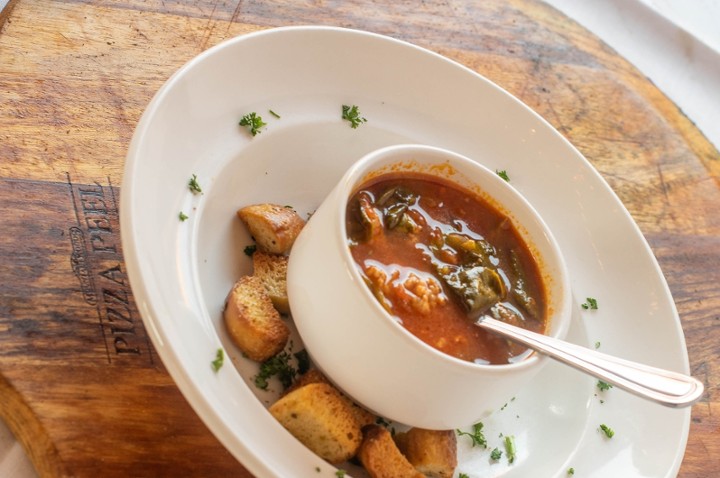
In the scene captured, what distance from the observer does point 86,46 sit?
257 cm

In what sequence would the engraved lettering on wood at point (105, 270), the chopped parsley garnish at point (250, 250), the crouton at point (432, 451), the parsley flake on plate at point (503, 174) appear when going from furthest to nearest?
the parsley flake on plate at point (503, 174) < the chopped parsley garnish at point (250, 250) < the crouton at point (432, 451) < the engraved lettering on wood at point (105, 270)

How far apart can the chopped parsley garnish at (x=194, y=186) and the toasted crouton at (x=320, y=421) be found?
652mm

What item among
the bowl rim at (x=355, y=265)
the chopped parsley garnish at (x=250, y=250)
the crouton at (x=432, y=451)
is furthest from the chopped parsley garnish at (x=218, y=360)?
the crouton at (x=432, y=451)

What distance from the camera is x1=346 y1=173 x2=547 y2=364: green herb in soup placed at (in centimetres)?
211

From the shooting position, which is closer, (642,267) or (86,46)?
(86,46)

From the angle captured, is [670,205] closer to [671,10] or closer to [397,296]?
[397,296]

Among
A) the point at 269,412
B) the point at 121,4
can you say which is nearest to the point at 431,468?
the point at 269,412

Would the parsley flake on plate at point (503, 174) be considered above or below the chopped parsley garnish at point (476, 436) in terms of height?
above

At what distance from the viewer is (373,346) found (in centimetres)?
199

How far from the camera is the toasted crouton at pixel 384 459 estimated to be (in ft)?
6.68

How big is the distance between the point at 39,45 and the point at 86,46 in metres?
0.15

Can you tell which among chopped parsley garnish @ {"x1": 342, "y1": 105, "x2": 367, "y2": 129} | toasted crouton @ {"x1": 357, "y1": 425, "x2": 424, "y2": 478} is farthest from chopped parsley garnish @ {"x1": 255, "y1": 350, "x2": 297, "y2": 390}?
chopped parsley garnish @ {"x1": 342, "y1": 105, "x2": 367, "y2": 129}

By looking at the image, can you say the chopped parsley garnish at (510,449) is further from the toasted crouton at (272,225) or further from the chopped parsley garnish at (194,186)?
the chopped parsley garnish at (194,186)

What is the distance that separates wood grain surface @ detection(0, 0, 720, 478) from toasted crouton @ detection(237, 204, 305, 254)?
1.35 feet
